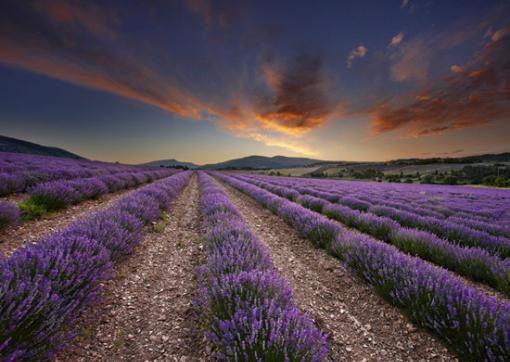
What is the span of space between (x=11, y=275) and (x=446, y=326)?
3639 millimetres

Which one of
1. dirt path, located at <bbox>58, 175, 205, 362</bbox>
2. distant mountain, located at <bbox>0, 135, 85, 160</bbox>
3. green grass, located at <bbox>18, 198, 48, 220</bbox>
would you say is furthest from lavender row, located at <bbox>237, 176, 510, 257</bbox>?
distant mountain, located at <bbox>0, 135, 85, 160</bbox>

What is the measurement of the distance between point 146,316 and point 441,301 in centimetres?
304

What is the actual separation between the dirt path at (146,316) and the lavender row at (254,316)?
307 mm

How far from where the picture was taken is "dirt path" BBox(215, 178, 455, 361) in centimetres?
181

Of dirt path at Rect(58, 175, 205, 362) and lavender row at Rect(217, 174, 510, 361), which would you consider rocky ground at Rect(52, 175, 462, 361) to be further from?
lavender row at Rect(217, 174, 510, 361)

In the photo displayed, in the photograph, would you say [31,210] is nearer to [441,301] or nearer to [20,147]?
[441,301]

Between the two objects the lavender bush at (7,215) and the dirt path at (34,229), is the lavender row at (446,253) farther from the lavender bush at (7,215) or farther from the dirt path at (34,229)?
→ the lavender bush at (7,215)

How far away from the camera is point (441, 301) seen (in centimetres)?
188

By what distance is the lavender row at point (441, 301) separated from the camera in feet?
4.98

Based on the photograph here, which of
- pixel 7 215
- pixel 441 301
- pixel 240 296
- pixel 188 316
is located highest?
pixel 7 215

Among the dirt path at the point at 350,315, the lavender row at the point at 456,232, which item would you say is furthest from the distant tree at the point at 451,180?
the dirt path at the point at 350,315

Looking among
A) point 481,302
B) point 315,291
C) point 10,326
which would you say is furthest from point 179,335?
point 481,302

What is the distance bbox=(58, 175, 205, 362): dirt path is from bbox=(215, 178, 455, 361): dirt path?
1396mm

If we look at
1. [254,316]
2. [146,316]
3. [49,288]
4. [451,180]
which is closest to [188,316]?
[146,316]
